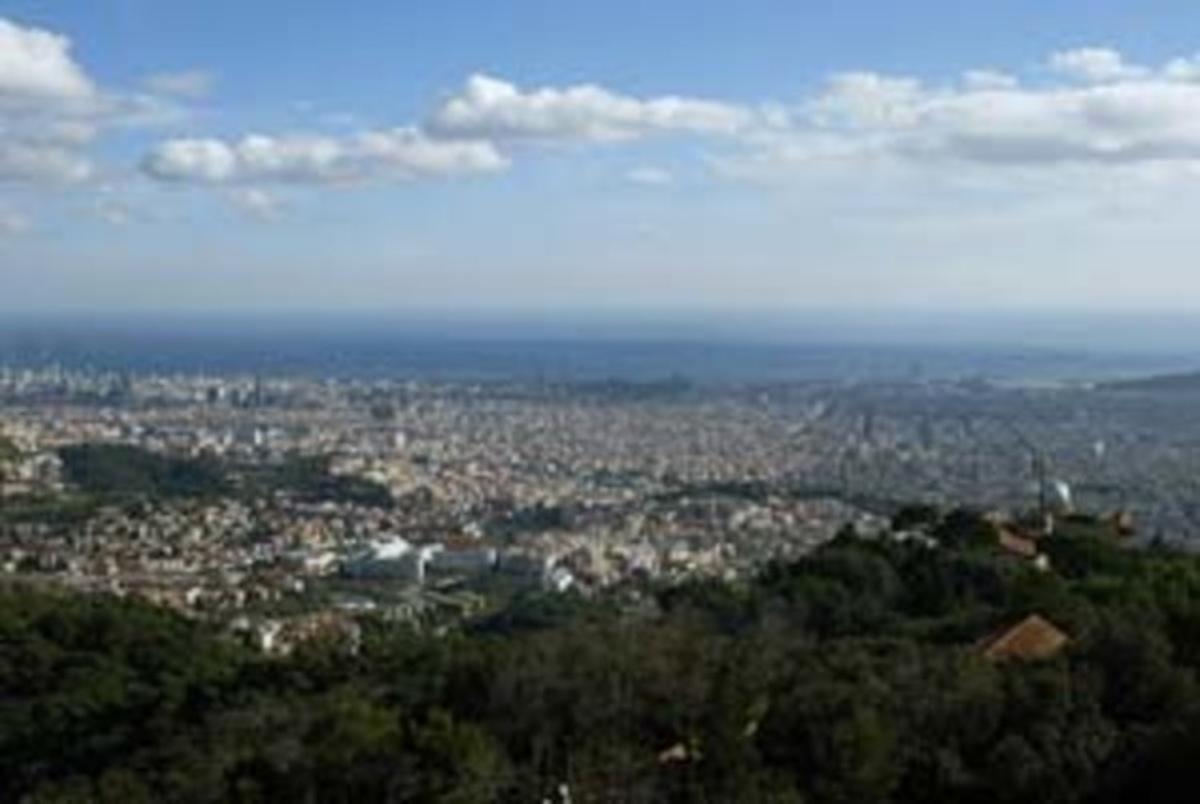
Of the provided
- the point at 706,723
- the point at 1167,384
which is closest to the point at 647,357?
the point at 1167,384

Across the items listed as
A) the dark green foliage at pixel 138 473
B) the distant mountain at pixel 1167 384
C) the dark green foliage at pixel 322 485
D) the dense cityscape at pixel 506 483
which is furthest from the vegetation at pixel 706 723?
the distant mountain at pixel 1167 384

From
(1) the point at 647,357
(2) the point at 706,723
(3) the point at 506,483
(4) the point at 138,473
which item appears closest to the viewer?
(2) the point at 706,723

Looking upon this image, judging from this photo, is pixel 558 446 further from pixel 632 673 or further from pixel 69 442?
pixel 632 673

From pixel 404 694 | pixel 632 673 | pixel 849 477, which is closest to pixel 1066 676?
pixel 632 673

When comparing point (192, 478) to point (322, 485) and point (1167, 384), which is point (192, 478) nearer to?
point (322, 485)

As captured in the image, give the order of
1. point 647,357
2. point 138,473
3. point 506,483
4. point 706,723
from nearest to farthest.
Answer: point 706,723
point 138,473
point 506,483
point 647,357
